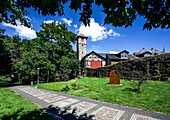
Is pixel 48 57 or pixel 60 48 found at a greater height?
pixel 60 48

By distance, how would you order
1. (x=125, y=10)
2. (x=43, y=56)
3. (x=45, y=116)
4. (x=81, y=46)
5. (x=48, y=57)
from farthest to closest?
(x=81, y=46)
(x=48, y=57)
(x=43, y=56)
(x=45, y=116)
(x=125, y=10)

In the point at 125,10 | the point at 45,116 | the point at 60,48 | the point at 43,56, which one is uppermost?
the point at 60,48

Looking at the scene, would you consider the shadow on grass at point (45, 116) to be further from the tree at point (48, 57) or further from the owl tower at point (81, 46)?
the owl tower at point (81, 46)

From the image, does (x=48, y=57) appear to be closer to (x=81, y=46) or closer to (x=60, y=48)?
(x=60, y=48)

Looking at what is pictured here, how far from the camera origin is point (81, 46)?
37.5 m

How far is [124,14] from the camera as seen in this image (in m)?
1.92

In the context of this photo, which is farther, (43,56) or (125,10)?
(43,56)

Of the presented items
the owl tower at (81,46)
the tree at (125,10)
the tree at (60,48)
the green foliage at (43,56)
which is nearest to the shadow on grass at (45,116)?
the tree at (125,10)

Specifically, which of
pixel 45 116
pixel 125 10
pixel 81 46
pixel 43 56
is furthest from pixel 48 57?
pixel 125 10

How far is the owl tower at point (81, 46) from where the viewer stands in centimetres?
3712

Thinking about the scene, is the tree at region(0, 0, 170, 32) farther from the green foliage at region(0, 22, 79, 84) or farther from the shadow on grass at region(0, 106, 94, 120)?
the green foliage at region(0, 22, 79, 84)

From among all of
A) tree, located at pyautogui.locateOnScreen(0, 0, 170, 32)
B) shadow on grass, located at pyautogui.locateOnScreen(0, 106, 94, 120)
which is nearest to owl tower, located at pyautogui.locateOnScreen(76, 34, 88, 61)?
shadow on grass, located at pyautogui.locateOnScreen(0, 106, 94, 120)

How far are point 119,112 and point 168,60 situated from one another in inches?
397

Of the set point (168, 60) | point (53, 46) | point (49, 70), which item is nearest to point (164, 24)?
point (168, 60)
